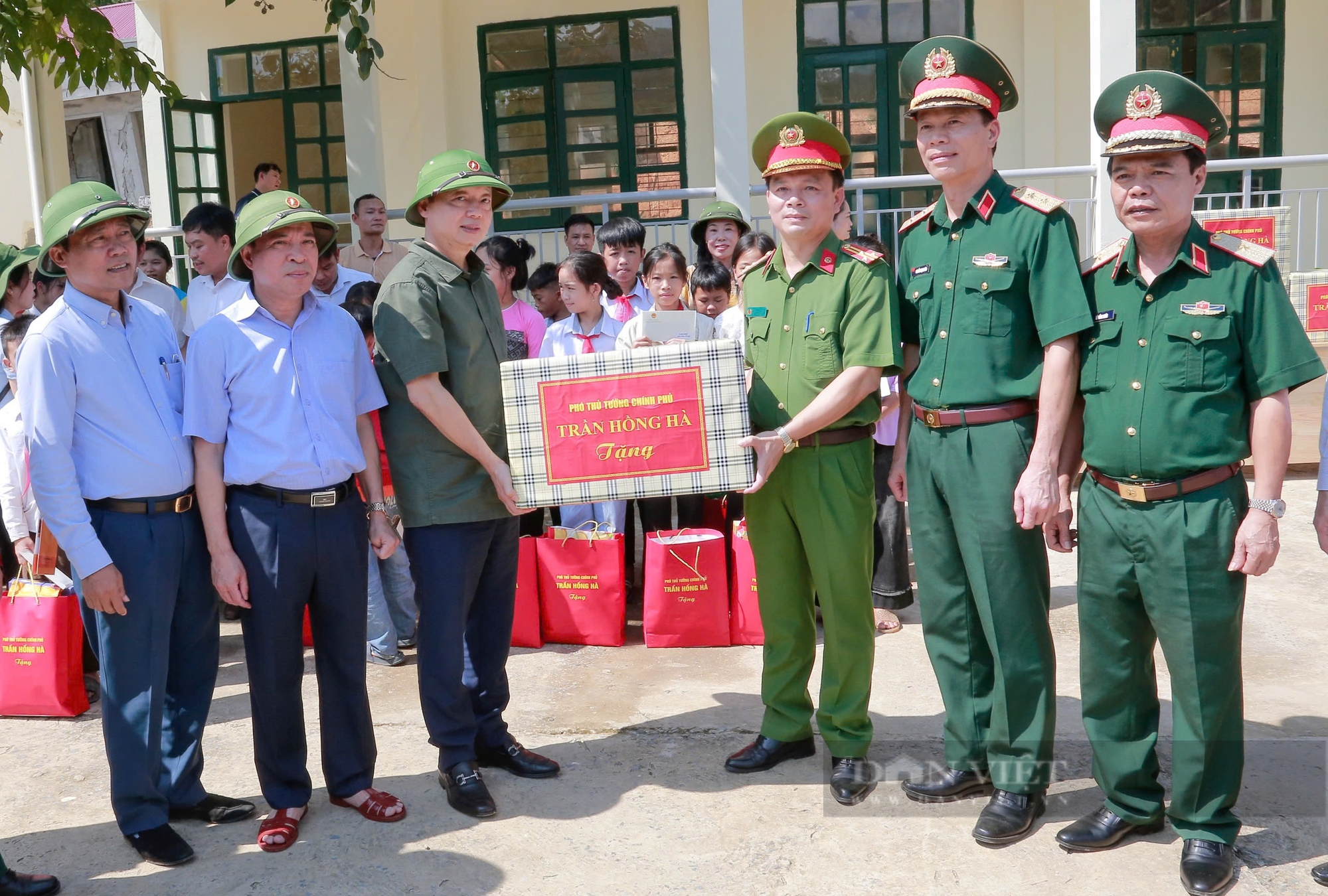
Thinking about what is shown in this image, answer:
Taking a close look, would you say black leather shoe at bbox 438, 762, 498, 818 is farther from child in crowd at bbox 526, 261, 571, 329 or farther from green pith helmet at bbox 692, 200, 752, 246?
green pith helmet at bbox 692, 200, 752, 246

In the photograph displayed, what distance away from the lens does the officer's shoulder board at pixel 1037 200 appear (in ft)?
10.7

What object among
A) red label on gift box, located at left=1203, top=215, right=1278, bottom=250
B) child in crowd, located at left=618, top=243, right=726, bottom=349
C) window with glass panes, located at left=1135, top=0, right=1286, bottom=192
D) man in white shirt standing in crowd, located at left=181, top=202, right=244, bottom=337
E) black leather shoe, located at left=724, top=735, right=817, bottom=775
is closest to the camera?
black leather shoe, located at left=724, top=735, right=817, bottom=775

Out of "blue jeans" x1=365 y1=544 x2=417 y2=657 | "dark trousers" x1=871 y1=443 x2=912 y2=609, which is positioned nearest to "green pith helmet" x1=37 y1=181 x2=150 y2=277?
"blue jeans" x1=365 y1=544 x2=417 y2=657

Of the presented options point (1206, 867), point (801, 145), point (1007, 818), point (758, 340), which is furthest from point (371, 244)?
Answer: point (1206, 867)

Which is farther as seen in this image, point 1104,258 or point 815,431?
point 815,431

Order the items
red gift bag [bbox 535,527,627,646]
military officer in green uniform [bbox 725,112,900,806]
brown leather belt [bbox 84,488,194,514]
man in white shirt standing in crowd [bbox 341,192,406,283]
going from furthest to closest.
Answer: man in white shirt standing in crowd [bbox 341,192,406,283] < red gift bag [bbox 535,527,627,646] < military officer in green uniform [bbox 725,112,900,806] < brown leather belt [bbox 84,488,194,514]

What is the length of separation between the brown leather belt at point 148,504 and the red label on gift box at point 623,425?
1056mm

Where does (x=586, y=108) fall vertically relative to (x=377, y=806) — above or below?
above

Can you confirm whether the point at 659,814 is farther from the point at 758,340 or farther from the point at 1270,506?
the point at 1270,506

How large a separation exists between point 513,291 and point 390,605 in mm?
1935

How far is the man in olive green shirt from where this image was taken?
3438mm

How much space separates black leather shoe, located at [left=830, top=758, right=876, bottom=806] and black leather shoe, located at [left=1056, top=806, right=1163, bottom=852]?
23.3 inches

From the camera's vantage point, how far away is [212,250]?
596 cm

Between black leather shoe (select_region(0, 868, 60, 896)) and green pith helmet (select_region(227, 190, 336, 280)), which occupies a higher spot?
green pith helmet (select_region(227, 190, 336, 280))
